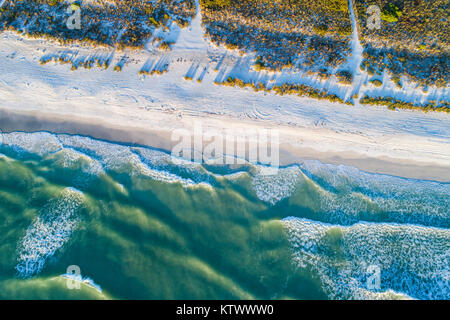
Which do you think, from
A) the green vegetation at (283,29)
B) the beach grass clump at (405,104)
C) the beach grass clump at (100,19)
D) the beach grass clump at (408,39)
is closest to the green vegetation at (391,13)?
the beach grass clump at (408,39)

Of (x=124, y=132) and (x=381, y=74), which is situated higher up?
(x=381, y=74)

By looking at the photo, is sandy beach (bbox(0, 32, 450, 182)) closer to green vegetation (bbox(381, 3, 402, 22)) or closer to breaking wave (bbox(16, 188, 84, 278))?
breaking wave (bbox(16, 188, 84, 278))

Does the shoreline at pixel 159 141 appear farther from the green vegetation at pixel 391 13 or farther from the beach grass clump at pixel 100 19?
the green vegetation at pixel 391 13

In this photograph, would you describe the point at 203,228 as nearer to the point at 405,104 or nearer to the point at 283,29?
the point at 283,29

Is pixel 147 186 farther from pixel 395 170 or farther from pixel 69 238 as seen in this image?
pixel 395 170

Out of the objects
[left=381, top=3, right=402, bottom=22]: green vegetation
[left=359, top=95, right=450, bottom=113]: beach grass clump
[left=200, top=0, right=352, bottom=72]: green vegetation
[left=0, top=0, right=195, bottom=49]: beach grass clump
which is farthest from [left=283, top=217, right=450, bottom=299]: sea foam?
[left=0, top=0, right=195, bottom=49]: beach grass clump

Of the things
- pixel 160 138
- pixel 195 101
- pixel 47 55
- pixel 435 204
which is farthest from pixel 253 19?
pixel 435 204
